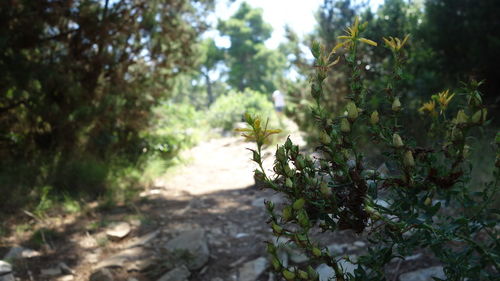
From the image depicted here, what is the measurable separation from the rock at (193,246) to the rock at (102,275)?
0.52 m

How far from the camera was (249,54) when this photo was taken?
31.5 metres

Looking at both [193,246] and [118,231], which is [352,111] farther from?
[118,231]

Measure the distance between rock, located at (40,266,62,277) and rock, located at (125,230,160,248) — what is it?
608 mm

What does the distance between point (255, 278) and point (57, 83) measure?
3327mm

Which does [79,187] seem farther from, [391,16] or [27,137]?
[391,16]

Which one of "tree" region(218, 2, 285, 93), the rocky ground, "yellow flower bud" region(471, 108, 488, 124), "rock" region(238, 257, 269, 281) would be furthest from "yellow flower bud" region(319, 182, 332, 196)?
"tree" region(218, 2, 285, 93)

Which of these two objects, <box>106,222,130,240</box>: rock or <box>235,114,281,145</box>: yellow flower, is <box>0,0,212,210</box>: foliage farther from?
<box>235,114,281,145</box>: yellow flower

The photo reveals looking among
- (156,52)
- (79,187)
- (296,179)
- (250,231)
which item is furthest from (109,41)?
(296,179)

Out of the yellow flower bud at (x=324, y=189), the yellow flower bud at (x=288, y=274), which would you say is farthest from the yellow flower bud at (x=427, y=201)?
the yellow flower bud at (x=288, y=274)

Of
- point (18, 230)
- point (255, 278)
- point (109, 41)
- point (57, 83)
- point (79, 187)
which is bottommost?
point (255, 278)

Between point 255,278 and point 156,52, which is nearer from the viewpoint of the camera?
point 255,278

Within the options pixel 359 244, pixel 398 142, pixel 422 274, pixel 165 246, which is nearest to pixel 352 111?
pixel 398 142

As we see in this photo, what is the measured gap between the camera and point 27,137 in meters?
4.79

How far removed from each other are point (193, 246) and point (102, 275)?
28.7 inches
